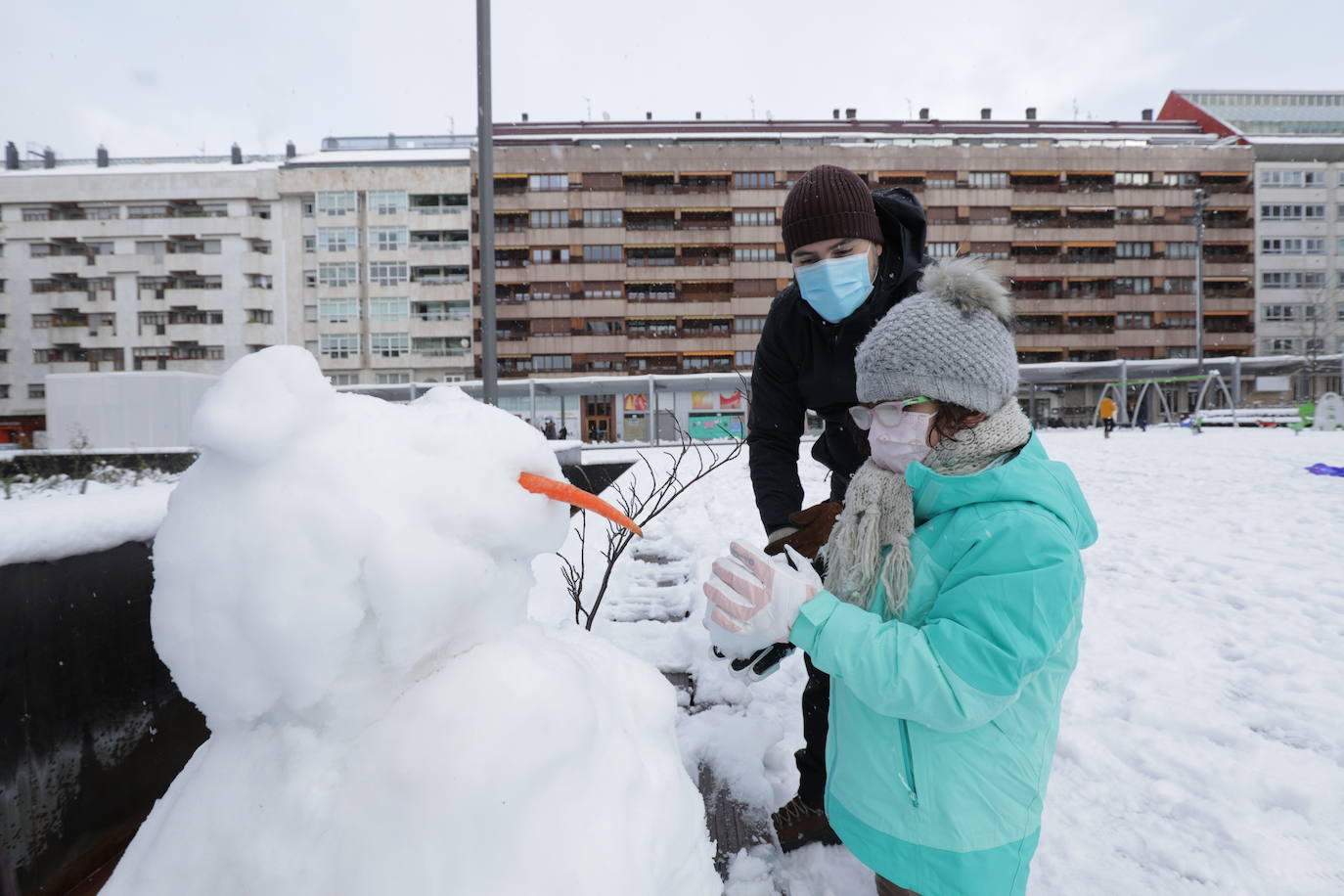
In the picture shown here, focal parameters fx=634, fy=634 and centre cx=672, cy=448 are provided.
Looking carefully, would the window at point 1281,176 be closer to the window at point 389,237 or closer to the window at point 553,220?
the window at point 553,220

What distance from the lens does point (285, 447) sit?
828 mm

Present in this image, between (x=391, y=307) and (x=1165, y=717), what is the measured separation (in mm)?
43134

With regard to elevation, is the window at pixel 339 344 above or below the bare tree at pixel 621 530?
above

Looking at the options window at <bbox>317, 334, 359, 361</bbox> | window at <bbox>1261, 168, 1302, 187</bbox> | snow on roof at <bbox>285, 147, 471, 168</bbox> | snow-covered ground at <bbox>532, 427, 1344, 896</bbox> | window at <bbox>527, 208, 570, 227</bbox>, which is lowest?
snow-covered ground at <bbox>532, 427, 1344, 896</bbox>

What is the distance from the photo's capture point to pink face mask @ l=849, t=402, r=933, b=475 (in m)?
1.47

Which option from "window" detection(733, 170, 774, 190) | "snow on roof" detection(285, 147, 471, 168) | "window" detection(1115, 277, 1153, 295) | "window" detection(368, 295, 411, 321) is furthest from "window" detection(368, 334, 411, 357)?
"window" detection(1115, 277, 1153, 295)

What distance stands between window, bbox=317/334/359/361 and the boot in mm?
43333

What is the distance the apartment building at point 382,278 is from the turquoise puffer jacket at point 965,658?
1604 inches

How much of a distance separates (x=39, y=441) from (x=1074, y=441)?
3246cm

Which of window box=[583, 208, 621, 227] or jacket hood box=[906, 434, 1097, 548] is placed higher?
window box=[583, 208, 621, 227]

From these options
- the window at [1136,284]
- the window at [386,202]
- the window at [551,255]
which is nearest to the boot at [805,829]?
the window at [551,255]

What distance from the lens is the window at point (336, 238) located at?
129 ft

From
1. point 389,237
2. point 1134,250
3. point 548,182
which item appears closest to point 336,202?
point 389,237

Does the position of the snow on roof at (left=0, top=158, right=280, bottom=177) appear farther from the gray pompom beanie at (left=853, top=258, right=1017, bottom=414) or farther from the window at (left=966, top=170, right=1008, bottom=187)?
→ the gray pompom beanie at (left=853, top=258, right=1017, bottom=414)
